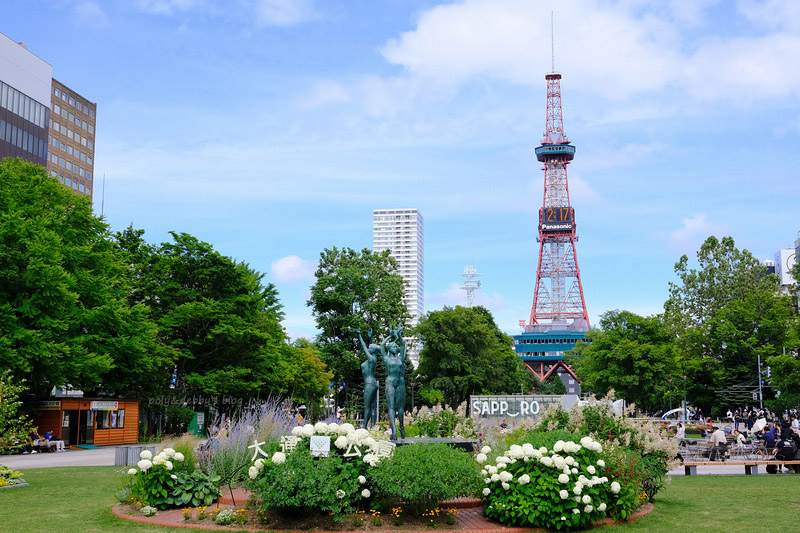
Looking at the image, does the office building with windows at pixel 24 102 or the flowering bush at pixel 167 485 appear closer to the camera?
the flowering bush at pixel 167 485

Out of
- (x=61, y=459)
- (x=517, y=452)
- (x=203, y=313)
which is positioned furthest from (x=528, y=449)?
(x=203, y=313)

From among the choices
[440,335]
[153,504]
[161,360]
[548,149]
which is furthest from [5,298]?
[548,149]

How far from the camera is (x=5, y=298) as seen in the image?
105 feet

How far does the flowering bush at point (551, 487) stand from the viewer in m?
11.6

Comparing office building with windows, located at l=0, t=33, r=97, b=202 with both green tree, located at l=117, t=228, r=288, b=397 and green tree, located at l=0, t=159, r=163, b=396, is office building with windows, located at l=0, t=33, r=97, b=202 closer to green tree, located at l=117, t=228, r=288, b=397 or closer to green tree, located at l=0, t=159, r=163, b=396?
green tree, located at l=117, t=228, r=288, b=397

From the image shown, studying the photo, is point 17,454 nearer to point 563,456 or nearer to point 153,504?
point 153,504

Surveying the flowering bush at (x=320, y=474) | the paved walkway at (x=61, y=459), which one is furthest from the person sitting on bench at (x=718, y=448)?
A: the paved walkway at (x=61, y=459)

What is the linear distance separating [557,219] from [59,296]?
116 meters

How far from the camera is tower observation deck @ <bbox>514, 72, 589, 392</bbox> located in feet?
449

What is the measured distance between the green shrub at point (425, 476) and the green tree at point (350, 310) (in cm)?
4552

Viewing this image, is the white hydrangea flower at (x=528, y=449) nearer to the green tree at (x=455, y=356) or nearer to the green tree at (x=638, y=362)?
the green tree at (x=638, y=362)

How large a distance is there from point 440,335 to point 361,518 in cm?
5369

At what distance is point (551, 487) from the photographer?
1167 cm

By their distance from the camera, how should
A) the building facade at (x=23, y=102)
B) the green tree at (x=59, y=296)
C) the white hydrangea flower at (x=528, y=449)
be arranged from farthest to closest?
the building facade at (x=23, y=102) → the green tree at (x=59, y=296) → the white hydrangea flower at (x=528, y=449)
